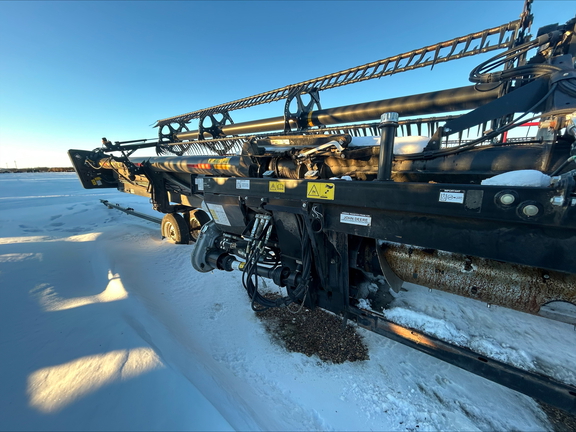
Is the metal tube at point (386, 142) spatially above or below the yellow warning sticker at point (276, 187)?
above

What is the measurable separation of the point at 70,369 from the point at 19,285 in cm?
194

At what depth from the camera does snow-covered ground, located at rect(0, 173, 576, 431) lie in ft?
5.17

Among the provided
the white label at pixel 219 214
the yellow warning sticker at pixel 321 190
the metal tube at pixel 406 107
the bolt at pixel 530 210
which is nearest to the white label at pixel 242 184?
the white label at pixel 219 214

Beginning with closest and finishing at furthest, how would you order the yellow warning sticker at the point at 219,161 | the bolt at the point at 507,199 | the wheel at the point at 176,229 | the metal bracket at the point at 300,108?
the bolt at the point at 507,199 < the yellow warning sticker at the point at 219,161 < the metal bracket at the point at 300,108 < the wheel at the point at 176,229

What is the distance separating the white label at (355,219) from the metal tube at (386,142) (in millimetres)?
299

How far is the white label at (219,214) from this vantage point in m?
3.05

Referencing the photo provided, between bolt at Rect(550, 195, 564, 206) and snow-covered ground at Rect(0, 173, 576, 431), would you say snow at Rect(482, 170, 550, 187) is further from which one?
snow-covered ground at Rect(0, 173, 576, 431)

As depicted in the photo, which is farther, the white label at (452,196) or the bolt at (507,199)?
the white label at (452,196)

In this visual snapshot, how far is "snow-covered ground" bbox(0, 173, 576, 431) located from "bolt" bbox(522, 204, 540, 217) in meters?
1.70

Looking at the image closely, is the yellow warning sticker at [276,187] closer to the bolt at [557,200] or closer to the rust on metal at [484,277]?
the rust on metal at [484,277]

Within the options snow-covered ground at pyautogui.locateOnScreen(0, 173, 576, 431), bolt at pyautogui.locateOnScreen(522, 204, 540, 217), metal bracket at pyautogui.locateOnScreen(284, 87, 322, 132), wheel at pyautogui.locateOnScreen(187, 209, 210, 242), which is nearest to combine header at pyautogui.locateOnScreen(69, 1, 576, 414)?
bolt at pyautogui.locateOnScreen(522, 204, 540, 217)

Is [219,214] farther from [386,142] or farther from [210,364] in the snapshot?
[386,142]

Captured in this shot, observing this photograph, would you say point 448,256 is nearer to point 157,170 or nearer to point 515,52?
point 515,52

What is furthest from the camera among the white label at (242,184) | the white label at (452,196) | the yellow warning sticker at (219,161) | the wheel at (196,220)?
the wheel at (196,220)
